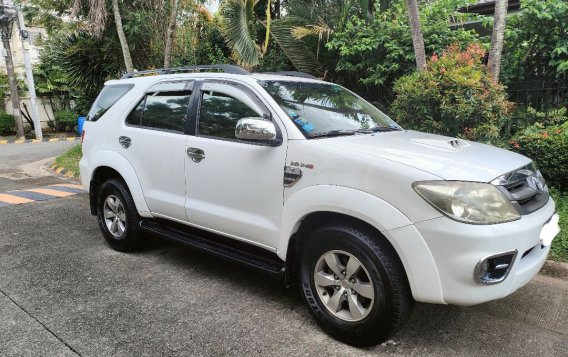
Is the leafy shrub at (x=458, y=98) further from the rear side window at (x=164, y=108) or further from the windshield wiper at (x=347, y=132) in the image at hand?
the rear side window at (x=164, y=108)

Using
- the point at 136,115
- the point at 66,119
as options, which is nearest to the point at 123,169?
the point at 136,115

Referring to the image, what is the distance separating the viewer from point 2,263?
14.2ft

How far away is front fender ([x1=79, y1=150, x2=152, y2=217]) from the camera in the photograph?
4172mm

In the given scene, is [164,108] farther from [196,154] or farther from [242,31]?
[242,31]

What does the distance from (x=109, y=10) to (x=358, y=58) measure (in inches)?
272

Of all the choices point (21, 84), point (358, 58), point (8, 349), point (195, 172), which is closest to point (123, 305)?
point (8, 349)

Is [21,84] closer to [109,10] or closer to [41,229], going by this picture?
[109,10]

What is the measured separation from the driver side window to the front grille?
1.72 metres

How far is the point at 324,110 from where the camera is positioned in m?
3.50

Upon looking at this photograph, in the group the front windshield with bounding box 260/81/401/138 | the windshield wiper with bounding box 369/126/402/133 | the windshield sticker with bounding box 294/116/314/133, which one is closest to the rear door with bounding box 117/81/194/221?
the front windshield with bounding box 260/81/401/138

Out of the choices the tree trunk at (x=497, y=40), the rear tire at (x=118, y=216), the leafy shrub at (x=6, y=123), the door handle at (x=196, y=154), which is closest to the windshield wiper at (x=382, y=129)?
the door handle at (x=196, y=154)

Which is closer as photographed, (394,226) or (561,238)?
(394,226)

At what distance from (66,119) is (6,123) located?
251 cm

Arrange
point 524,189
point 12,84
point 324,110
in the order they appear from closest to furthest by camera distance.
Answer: point 524,189 → point 324,110 → point 12,84
